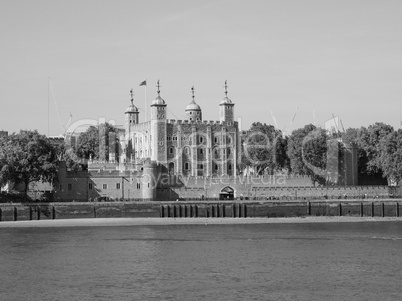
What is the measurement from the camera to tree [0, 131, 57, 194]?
304 feet

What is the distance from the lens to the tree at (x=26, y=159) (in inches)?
3644

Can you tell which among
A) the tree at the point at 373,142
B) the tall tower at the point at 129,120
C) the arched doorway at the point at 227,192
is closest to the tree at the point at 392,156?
the tree at the point at 373,142

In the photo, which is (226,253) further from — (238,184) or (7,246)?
(238,184)

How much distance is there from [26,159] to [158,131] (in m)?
24.4

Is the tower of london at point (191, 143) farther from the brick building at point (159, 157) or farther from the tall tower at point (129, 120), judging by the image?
the tall tower at point (129, 120)

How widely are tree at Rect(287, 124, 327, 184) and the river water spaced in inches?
1157

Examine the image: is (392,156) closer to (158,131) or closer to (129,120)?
(158,131)

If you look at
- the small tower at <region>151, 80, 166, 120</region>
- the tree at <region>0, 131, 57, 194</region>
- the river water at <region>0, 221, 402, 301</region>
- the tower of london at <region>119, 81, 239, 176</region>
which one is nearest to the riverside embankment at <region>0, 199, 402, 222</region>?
the tree at <region>0, 131, 57, 194</region>

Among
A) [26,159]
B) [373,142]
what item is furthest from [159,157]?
[373,142]

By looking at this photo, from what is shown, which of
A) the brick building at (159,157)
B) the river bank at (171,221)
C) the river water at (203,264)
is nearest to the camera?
the river water at (203,264)

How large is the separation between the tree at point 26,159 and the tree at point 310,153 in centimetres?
3006

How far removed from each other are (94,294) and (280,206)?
50.9 metres

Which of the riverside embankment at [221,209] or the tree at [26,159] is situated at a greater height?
the tree at [26,159]

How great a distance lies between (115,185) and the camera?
10338cm
